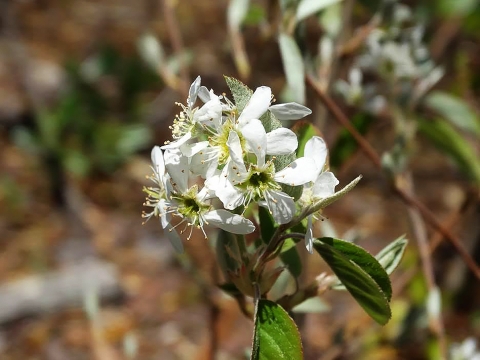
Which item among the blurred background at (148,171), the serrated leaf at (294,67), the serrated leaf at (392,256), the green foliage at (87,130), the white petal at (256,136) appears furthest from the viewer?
the green foliage at (87,130)

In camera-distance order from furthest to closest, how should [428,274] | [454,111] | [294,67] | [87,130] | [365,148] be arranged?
[87,130]
[454,111]
[428,274]
[365,148]
[294,67]

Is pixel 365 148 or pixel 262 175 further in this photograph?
pixel 365 148

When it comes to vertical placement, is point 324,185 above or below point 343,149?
above

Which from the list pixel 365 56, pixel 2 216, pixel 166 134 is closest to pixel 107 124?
pixel 166 134

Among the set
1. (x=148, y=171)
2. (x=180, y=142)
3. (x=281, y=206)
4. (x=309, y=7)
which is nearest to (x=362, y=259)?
(x=281, y=206)

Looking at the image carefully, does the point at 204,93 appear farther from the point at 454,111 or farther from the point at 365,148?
the point at 454,111

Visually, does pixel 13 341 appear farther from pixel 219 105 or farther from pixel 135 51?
pixel 135 51

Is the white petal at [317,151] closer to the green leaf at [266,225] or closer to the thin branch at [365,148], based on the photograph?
the green leaf at [266,225]

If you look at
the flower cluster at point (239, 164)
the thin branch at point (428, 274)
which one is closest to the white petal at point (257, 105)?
the flower cluster at point (239, 164)
